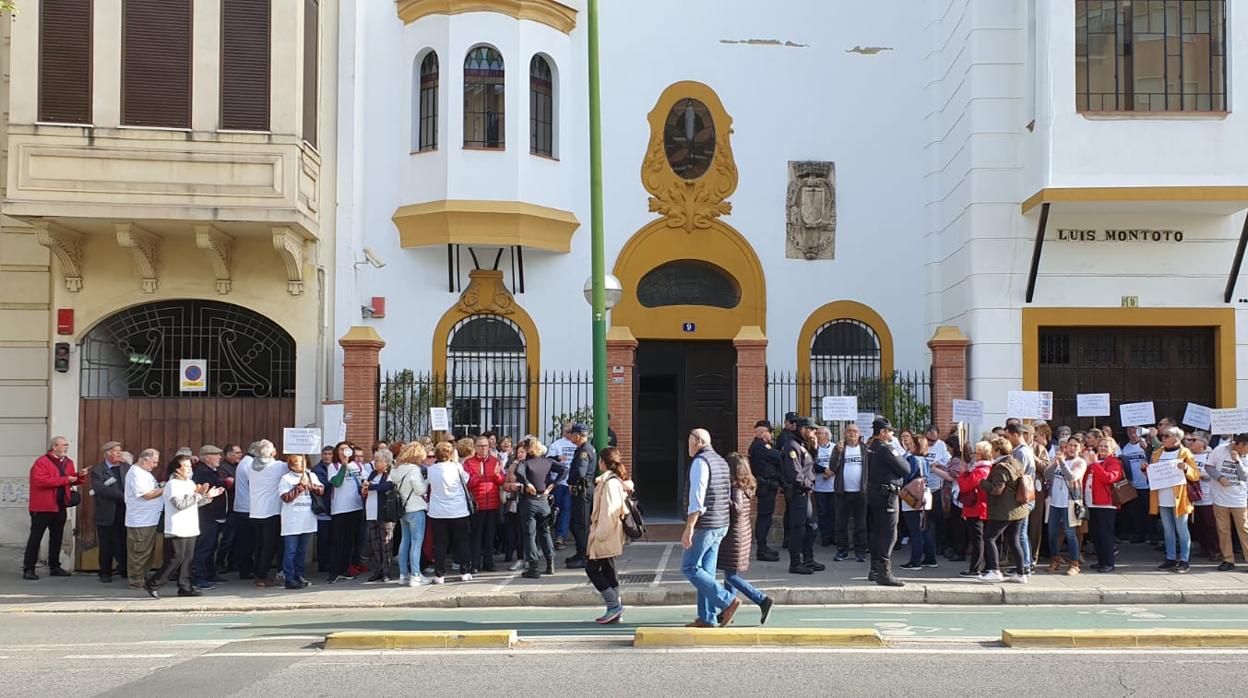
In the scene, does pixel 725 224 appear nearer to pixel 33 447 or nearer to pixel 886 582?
pixel 886 582

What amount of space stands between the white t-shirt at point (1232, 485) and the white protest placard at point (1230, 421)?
4.53ft

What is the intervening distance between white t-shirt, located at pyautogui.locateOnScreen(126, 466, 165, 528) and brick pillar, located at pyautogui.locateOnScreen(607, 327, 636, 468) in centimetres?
633

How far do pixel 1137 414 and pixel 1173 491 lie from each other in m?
A: 2.67

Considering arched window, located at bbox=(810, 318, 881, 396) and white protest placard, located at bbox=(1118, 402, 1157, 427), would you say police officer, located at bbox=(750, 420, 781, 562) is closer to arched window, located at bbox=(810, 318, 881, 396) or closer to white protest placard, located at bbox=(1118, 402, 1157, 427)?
arched window, located at bbox=(810, 318, 881, 396)

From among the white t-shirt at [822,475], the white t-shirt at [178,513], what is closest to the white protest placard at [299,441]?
the white t-shirt at [178,513]

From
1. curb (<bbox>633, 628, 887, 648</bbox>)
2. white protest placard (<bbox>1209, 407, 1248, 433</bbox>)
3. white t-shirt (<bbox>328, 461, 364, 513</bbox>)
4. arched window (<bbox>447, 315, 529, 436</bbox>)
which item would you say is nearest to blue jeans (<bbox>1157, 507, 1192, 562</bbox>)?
white protest placard (<bbox>1209, 407, 1248, 433</bbox>)

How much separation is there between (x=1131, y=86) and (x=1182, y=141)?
1.09 m

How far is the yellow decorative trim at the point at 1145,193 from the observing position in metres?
15.4

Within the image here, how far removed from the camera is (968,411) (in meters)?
15.2

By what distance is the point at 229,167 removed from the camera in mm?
15125

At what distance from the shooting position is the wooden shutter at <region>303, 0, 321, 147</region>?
647 inches

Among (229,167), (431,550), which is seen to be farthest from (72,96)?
(431,550)

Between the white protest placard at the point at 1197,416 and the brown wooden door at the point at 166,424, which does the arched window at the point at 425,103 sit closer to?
the brown wooden door at the point at 166,424

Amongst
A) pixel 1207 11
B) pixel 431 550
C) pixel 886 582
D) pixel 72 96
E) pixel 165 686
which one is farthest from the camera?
pixel 1207 11
